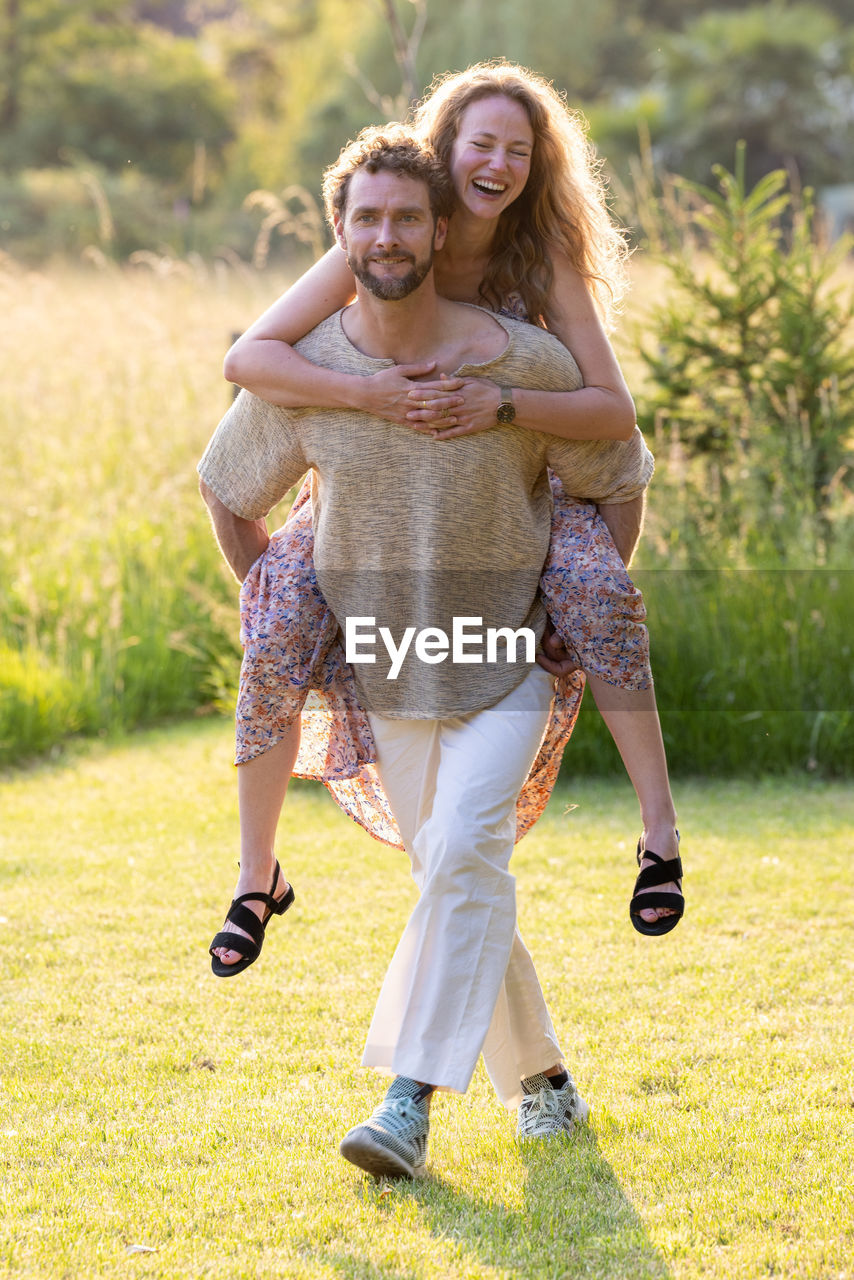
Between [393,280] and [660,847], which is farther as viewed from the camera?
[660,847]

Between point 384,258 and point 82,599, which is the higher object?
point 384,258

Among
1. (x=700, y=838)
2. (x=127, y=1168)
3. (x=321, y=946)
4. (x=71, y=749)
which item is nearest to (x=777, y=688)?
(x=700, y=838)

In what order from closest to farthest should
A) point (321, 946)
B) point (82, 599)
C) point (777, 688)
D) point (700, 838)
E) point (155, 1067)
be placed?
point (155, 1067)
point (321, 946)
point (700, 838)
point (777, 688)
point (82, 599)

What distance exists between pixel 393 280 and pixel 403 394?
20 centimetres

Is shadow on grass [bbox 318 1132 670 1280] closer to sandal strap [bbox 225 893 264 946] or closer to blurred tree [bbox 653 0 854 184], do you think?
sandal strap [bbox 225 893 264 946]

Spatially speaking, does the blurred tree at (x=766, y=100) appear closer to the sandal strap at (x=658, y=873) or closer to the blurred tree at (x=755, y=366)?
the blurred tree at (x=755, y=366)

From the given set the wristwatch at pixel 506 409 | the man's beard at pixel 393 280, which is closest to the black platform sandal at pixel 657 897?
the wristwatch at pixel 506 409

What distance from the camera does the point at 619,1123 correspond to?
294 cm

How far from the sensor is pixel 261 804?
288cm

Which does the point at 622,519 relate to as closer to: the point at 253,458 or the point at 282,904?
the point at 253,458

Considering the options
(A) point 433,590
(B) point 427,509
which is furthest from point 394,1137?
(B) point 427,509

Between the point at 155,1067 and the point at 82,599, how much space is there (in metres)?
4.09

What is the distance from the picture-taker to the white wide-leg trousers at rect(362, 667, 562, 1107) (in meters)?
2.61

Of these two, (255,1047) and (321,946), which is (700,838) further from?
(255,1047)
